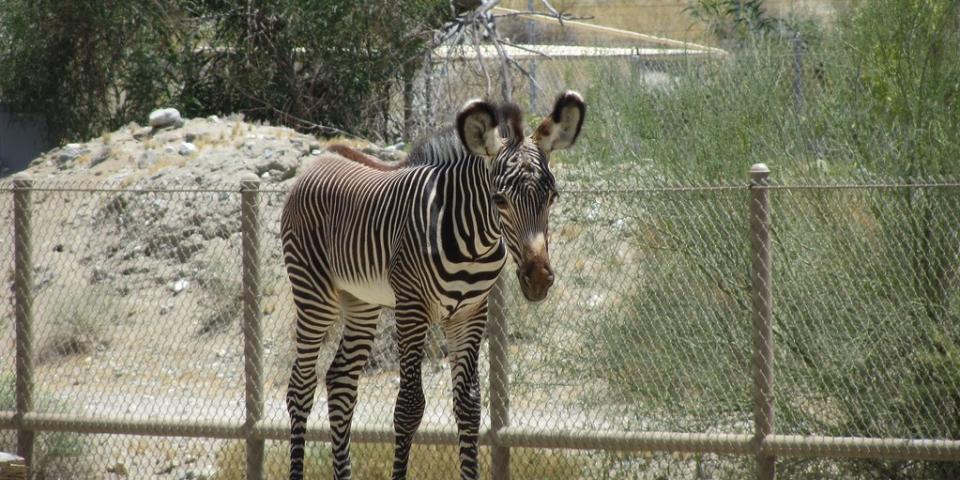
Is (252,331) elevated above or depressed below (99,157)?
above

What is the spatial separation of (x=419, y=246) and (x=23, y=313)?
11.7 feet

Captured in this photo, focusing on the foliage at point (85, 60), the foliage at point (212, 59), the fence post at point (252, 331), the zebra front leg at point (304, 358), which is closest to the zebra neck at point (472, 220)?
the zebra front leg at point (304, 358)

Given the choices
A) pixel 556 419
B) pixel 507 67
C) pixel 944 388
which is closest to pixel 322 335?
pixel 556 419

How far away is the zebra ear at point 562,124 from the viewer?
5.81 meters

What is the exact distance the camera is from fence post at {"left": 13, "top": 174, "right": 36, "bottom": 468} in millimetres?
8141

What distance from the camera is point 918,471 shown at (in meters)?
6.84

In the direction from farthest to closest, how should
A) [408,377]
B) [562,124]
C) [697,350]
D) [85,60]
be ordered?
[85,60] < [697,350] < [408,377] < [562,124]

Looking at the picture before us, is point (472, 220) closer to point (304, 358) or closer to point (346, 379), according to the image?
point (346, 379)

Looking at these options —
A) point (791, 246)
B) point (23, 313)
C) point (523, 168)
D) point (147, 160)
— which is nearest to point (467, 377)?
point (523, 168)

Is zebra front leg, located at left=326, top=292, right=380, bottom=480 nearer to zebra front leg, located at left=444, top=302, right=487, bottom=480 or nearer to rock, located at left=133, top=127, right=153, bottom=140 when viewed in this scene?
zebra front leg, located at left=444, top=302, right=487, bottom=480

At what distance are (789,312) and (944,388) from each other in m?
0.97

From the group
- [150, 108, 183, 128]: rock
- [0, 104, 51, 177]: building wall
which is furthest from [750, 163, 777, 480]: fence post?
[0, 104, 51, 177]: building wall

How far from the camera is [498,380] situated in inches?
280

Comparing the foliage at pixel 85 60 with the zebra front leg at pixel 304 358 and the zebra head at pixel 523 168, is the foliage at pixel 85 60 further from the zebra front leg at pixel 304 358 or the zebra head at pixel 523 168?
the zebra head at pixel 523 168
